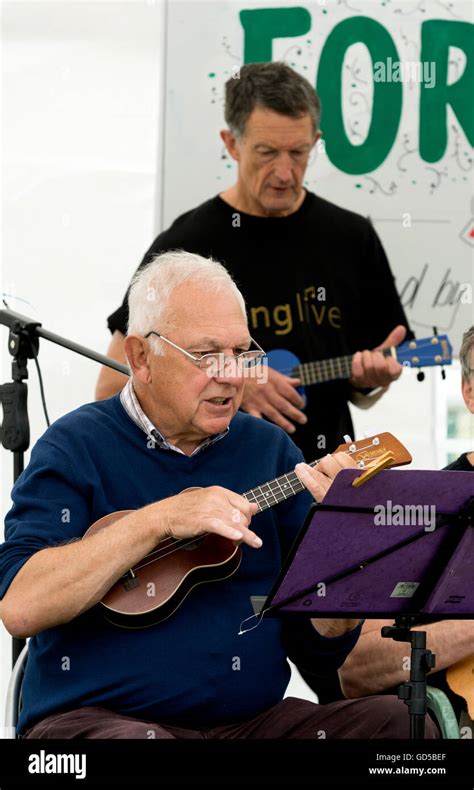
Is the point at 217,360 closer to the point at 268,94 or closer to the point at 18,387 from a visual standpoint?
the point at 18,387

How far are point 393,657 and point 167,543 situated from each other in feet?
1.94

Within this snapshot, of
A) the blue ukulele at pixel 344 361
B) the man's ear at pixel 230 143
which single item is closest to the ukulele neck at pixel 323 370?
the blue ukulele at pixel 344 361

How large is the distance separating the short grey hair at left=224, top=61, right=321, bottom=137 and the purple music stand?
193 cm

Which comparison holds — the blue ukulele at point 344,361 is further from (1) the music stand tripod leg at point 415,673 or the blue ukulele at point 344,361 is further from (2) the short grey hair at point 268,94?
(1) the music stand tripod leg at point 415,673

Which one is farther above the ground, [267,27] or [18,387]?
[267,27]

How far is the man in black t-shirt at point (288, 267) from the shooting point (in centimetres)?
380

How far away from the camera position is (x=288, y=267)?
386 centimetres

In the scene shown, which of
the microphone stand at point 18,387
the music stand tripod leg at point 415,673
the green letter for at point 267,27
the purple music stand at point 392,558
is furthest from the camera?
the green letter for at point 267,27

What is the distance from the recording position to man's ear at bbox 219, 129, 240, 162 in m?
3.95

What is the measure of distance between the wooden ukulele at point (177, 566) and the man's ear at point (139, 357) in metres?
0.33

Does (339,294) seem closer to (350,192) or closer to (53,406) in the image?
(350,192)

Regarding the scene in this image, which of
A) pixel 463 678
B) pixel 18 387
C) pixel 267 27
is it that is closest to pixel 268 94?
pixel 267 27

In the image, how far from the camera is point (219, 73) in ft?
13.8

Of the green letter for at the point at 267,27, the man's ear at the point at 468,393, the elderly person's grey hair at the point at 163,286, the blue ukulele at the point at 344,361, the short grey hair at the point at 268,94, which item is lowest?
the man's ear at the point at 468,393
